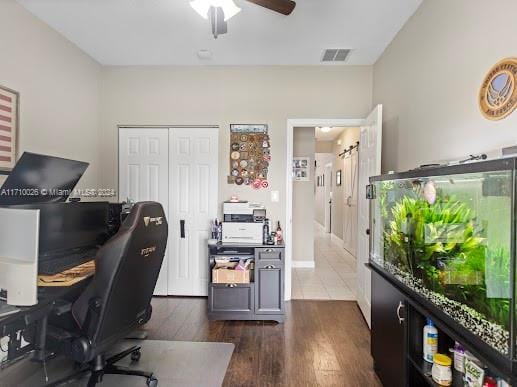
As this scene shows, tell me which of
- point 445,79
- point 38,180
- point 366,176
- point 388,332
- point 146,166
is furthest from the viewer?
point 146,166

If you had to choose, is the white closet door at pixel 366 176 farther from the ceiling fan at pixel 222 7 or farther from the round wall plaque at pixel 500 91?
the ceiling fan at pixel 222 7

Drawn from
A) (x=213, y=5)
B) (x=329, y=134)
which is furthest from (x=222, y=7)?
(x=329, y=134)

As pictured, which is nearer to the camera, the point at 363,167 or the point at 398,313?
the point at 398,313

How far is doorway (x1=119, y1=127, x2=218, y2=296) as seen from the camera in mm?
3746

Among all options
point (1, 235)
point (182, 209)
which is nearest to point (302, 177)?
point (182, 209)

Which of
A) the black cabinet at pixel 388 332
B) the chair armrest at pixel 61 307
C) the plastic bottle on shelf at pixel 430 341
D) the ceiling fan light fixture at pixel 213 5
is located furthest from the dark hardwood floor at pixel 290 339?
the ceiling fan light fixture at pixel 213 5

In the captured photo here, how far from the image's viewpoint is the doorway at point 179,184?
3.75 metres

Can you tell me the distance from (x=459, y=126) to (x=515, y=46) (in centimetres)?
53

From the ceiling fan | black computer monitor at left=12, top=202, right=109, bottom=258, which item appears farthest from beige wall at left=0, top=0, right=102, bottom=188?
the ceiling fan

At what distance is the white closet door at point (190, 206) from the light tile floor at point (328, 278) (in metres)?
1.34

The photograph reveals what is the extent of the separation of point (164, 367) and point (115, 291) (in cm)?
102

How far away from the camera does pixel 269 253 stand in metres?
3.14

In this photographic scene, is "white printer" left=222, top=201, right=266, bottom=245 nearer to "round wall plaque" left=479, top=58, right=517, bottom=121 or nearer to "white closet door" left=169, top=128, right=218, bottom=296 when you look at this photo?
"white closet door" left=169, top=128, right=218, bottom=296

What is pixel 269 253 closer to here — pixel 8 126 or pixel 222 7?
pixel 222 7
